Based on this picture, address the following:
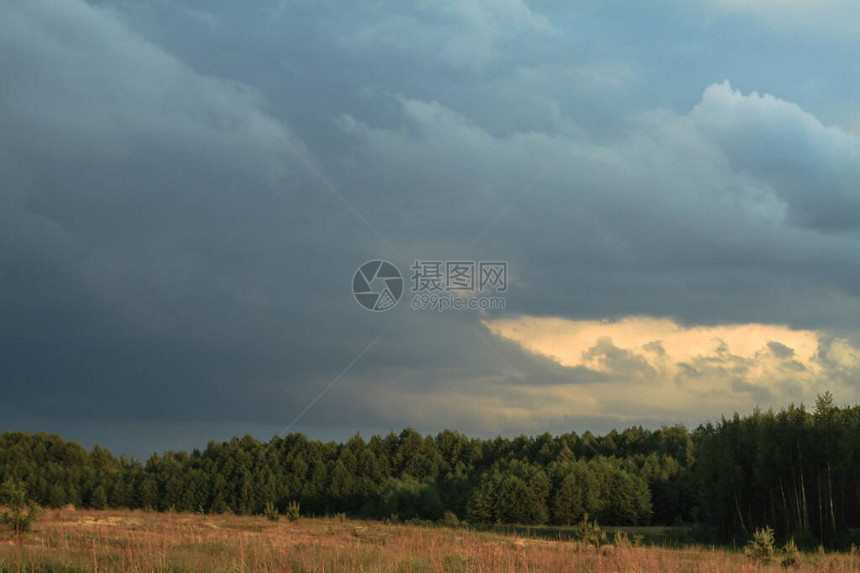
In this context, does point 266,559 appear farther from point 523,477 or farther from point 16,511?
point 523,477

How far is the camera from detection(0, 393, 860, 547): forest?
3797 centimetres

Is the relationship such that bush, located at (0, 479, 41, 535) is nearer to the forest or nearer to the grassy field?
the grassy field

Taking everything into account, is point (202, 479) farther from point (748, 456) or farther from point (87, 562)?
point (87, 562)

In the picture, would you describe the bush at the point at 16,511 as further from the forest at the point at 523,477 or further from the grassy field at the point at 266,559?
the forest at the point at 523,477

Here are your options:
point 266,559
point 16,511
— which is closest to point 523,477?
point 16,511

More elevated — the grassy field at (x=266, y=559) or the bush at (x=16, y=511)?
the bush at (x=16, y=511)

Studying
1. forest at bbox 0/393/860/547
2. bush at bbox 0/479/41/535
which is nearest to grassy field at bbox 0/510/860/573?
bush at bbox 0/479/41/535

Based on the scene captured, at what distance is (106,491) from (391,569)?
6476 centimetres

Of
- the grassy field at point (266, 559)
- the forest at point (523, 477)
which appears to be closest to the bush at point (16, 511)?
the grassy field at point (266, 559)

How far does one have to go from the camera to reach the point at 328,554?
18.0 m

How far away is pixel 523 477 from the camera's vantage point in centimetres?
6234

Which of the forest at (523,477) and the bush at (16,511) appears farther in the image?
the forest at (523,477)

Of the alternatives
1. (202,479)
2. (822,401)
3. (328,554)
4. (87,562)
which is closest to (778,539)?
(822,401)

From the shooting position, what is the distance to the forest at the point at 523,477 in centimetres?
3797
